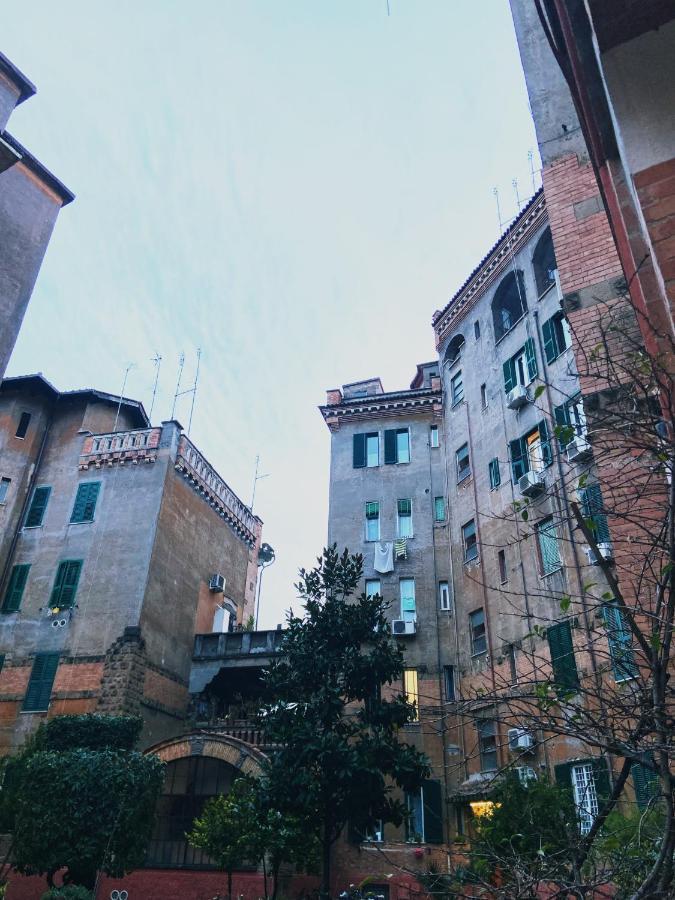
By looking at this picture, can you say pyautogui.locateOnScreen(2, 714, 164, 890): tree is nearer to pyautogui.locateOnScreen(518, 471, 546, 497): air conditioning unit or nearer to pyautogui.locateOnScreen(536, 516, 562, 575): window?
pyautogui.locateOnScreen(536, 516, 562, 575): window

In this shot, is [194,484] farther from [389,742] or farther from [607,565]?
[607,565]

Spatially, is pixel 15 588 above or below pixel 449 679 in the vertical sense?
above

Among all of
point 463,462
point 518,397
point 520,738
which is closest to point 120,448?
point 463,462

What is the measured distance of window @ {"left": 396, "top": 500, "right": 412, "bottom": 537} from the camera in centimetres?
2780

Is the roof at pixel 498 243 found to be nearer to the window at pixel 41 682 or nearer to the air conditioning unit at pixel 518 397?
the air conditioning unit at pixel 518 397

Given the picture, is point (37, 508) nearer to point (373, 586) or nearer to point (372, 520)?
point (372, 520)

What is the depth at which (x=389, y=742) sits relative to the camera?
1723 centimetres

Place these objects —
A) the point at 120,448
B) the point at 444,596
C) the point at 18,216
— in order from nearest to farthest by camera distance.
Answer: the point at 18,216 < the point at 444,596 < the point at 120,448

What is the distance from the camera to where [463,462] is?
2738cm

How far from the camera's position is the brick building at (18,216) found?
16.5 m

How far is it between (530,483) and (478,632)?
584 centimetres

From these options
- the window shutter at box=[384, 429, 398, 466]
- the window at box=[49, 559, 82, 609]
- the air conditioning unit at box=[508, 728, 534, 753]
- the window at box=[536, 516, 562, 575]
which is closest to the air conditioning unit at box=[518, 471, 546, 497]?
the window at box=[536, 516, 562, 575]

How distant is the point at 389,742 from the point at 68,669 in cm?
1325

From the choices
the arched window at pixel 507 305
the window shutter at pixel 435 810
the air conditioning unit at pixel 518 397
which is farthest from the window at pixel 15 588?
the arched window at pixel 507 305
